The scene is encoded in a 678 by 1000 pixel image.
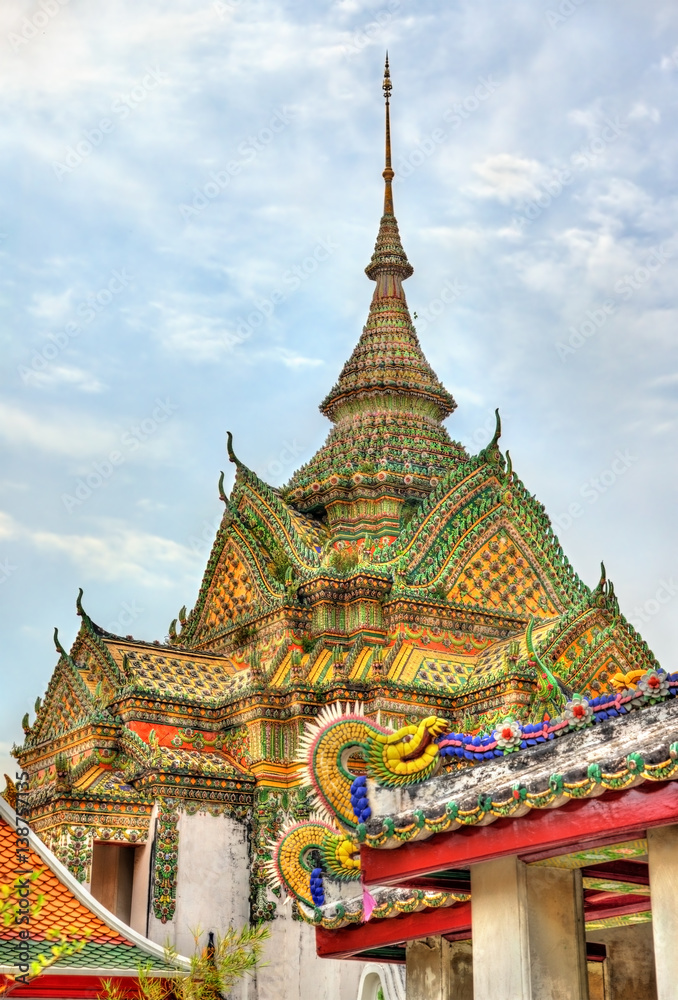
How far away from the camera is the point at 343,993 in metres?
18.4

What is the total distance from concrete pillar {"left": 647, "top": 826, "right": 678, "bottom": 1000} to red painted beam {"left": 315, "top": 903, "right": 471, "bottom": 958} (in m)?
2.50

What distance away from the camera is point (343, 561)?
22406 millimetres

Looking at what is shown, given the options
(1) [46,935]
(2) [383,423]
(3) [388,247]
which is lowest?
(1) [46,935]

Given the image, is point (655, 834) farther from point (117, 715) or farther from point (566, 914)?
point (117, 715)

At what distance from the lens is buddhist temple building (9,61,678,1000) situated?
9.54 m

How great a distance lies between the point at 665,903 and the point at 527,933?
1216 millimetres

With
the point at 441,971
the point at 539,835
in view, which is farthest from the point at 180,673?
the point at 539,835

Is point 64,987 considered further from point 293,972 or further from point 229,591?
point 229,591

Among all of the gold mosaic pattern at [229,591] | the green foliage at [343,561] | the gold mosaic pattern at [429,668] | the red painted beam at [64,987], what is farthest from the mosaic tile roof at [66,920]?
the gold mosaic pattern at [229,591]

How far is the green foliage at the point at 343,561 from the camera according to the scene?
72.9 feet

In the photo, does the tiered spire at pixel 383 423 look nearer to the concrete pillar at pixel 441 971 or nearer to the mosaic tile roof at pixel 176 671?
the mosaic tile roof at pixel 176 671

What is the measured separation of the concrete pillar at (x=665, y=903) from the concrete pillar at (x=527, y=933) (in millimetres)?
955

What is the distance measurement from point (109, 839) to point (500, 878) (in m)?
10.0

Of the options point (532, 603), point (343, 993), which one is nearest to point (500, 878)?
point (343, 993)
